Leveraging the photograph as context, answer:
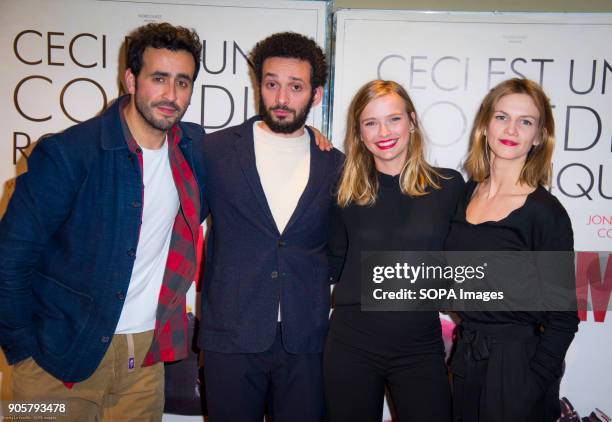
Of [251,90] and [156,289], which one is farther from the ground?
[251,90]

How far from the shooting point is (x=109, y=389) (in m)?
2.07

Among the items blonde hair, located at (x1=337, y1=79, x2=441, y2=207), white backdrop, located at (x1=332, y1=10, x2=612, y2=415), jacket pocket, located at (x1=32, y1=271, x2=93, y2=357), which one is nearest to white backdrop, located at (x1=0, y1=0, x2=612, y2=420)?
white backdrop, located at (x1=332, y1=10, x2=612, y2=415)

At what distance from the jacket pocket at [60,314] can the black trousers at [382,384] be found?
1.00 metres

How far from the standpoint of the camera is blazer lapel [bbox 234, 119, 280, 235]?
205 cm

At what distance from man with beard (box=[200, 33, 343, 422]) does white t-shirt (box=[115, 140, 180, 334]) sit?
20 cm

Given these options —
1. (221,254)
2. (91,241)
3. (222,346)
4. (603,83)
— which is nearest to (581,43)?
(603,83)

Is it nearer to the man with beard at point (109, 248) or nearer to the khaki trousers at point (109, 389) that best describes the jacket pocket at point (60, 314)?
the man with beard at point (109, 248)

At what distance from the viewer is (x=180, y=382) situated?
2910 mm

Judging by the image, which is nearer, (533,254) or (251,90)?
(533,254)

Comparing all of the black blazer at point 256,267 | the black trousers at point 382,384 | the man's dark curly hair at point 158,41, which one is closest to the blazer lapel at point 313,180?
the black blazer at point 256,267

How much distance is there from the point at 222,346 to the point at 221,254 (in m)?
0.38

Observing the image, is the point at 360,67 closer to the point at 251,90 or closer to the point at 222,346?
the point at 251,90

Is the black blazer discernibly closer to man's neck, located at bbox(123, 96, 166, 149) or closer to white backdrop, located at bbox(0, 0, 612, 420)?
man's neck, located at bbox(123, 96, 166, 149)

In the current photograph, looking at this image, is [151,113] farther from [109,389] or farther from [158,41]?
[109,389]
